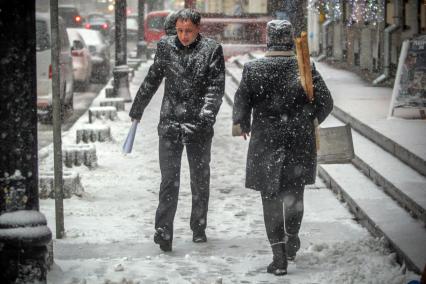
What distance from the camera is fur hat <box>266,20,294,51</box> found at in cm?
645

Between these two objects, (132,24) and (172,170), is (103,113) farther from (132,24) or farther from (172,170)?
(132,24)

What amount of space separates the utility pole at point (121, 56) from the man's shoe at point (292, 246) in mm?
11277

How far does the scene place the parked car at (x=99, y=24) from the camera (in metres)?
47.7

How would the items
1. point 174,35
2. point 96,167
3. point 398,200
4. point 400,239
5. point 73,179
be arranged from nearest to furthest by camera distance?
1. point 400,239
2. point 174,35
3. point 398,200
4. point 73,179
5. point 96,167

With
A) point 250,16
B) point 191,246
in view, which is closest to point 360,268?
point 191,246

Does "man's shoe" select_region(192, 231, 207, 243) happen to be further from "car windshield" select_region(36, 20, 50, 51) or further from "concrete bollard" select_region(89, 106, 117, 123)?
"car windshield" select_region(36, 20, 50, 51)

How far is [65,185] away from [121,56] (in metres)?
9.05

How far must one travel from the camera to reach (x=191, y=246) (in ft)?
24.2

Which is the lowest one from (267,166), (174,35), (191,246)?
(191,246)

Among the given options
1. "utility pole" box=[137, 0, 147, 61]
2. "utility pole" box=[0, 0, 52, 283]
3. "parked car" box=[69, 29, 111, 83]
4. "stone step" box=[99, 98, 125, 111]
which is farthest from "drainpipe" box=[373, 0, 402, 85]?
"utility pole" box=[0, 0, 52, 283]

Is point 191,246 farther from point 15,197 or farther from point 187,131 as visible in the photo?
point 15,197

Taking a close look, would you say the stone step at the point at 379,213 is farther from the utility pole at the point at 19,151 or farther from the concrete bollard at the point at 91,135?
the concrete bollard at the point at 91,135

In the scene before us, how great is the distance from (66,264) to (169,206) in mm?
875

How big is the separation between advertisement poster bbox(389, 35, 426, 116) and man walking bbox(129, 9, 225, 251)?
498 cm
